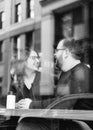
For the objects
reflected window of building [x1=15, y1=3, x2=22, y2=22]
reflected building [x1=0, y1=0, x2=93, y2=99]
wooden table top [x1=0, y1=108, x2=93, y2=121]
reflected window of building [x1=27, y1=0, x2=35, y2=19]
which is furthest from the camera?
reflected window of building [x1=15, y1=3, x2=22, y2=22]

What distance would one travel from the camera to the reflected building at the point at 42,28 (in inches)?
111

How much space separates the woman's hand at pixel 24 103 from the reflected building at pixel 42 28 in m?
0.21

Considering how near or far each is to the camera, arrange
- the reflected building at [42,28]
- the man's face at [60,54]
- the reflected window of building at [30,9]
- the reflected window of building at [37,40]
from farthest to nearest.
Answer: the reflected window of building at [30,9] < the reflected window of building at [37,40] < the man's face at [60,54] < the reflected building at [42,28]

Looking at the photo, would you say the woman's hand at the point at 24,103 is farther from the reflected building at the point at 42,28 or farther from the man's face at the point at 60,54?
the man's face at the point at 60,54

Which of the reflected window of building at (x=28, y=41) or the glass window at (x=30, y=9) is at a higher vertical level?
the glass window at (x=30, y=9)

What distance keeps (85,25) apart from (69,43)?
0.23 metres

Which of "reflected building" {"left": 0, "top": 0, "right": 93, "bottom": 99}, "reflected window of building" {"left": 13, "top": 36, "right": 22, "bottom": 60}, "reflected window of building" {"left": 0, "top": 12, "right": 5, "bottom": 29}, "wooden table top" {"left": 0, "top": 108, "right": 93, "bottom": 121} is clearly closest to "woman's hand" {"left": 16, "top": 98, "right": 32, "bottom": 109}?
"wooden table top" {"left": 0, "top": 108, "right": 93, "bottom": 121}

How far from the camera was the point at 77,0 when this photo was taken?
2.87 metres

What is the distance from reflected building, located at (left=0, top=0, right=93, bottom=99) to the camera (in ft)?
9.25

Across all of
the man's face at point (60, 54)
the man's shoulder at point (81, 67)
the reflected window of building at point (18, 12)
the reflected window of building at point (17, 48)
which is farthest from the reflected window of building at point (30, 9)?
the man's shoulder at point (81, 67)

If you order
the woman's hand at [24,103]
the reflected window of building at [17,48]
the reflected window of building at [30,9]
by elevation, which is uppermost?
the reflected window of building at [30,9]

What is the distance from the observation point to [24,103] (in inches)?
129

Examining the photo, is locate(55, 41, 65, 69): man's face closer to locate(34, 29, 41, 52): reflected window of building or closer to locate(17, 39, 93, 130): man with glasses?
locate(17, 39, 93, 130): man with glasses

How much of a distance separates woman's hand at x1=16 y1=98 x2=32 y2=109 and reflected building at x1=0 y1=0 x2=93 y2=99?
0.21 meters
